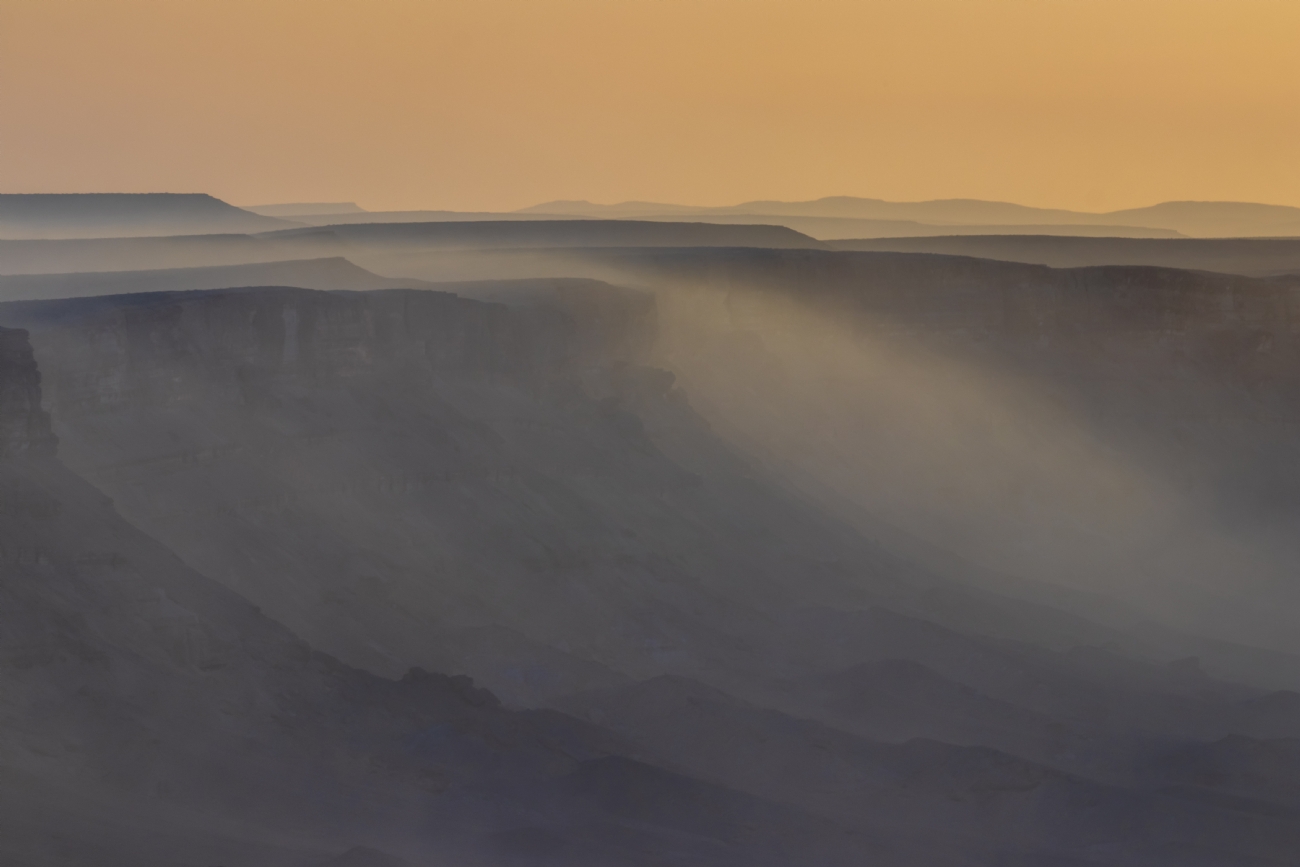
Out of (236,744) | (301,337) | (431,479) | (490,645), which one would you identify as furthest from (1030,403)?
(236,744)

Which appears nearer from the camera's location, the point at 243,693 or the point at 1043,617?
the point at 243,693

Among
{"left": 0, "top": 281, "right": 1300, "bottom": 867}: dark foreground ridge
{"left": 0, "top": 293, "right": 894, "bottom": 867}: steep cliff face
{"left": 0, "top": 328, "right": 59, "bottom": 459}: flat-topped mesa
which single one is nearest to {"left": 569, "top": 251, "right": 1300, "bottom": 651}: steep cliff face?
{"left": 0, "top": 281, "right": 1300, "bottom": 867}: dark foreground ridge

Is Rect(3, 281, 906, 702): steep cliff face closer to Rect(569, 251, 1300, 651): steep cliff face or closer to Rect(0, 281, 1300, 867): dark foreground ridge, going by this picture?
Rect(0, 281, 1300, 867): dark foreground ridge

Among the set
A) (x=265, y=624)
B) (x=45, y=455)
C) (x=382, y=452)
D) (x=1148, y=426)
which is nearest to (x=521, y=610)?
(x=382, y=452)

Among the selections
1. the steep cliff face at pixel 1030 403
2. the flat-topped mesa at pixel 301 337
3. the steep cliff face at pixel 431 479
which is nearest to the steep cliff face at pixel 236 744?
the steep cliff face at pixel 431 479

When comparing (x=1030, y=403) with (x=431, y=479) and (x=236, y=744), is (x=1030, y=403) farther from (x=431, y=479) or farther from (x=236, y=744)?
(x=236, y=744)

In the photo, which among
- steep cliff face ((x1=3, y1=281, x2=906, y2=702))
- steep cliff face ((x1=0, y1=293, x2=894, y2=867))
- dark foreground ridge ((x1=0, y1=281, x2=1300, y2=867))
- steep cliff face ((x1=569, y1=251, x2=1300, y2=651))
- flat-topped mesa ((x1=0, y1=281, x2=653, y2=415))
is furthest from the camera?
steep cliff face ((x1=569, y1=251, x2=1300, y2=651))

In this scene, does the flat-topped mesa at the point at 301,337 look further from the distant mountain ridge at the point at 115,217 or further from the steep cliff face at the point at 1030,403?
the distant mountain ridge at the point at 115,217

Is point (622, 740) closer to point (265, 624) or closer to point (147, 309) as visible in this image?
point (265, 624)
